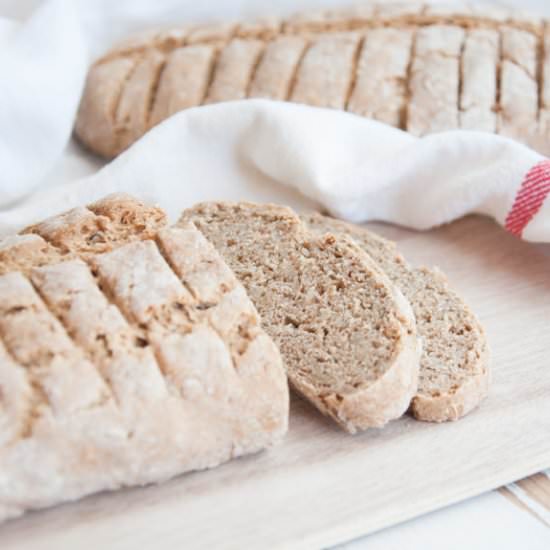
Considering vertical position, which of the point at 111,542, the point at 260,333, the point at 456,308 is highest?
the point at 260,333

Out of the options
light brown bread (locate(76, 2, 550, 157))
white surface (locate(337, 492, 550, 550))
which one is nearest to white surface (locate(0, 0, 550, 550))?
white surface (locate(337, 492, 550, 550))

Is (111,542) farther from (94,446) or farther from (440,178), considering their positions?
(440,178)

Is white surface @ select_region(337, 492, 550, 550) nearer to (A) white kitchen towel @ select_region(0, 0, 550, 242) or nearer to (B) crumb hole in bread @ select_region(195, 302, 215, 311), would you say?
(B) crumb hole in bread @ select_region(195, 302, 215, 311)

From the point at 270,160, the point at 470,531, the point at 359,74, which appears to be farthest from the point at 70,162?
the point at 470,531

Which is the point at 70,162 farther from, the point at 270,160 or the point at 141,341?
the point at 141,341

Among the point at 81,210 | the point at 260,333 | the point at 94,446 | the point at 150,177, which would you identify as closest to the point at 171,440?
the point at 94,446
